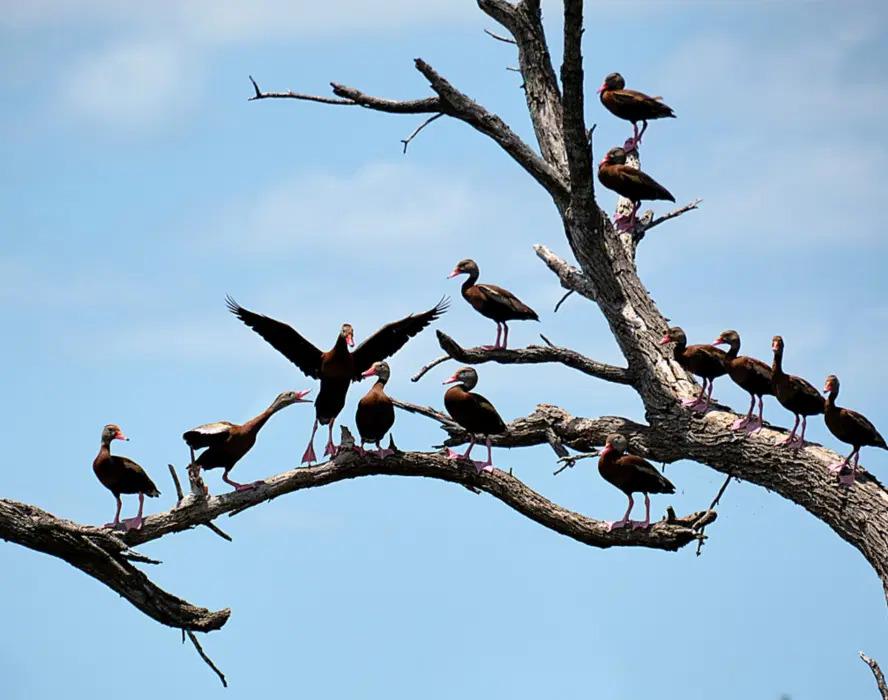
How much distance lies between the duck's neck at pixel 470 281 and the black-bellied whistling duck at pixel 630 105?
281cm

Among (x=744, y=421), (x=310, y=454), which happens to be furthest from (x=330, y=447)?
(x=744, y=421)

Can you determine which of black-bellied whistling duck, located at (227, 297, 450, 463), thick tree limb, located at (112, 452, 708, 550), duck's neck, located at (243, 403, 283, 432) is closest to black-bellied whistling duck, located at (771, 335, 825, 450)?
thick tree limb, located at (112, 452, 708, 550)

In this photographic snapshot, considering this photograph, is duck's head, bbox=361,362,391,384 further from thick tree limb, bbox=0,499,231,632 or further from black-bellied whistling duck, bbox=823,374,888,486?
black-bellied whistling duck, bbox=823,374,888,486

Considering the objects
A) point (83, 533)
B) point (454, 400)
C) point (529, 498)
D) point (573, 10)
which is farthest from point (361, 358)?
point (573, 10)

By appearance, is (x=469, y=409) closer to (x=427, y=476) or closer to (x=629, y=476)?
(x=427, y=476)

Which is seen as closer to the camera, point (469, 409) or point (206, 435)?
point (206, 435)

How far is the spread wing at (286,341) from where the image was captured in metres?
11.8

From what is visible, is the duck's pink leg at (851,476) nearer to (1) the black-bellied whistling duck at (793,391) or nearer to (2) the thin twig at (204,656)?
(1) the black-bellied whistling duck at (793,391)

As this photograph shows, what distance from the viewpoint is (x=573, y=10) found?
12.4 meters

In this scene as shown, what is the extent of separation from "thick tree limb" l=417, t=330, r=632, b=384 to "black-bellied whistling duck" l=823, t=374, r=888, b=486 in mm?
2363

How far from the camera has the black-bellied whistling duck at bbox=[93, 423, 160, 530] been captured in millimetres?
11133

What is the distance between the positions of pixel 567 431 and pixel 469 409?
234cm

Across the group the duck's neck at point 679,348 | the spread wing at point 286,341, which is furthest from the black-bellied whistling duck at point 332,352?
the duck's neck at point 679,348

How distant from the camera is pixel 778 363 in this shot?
12555mm
